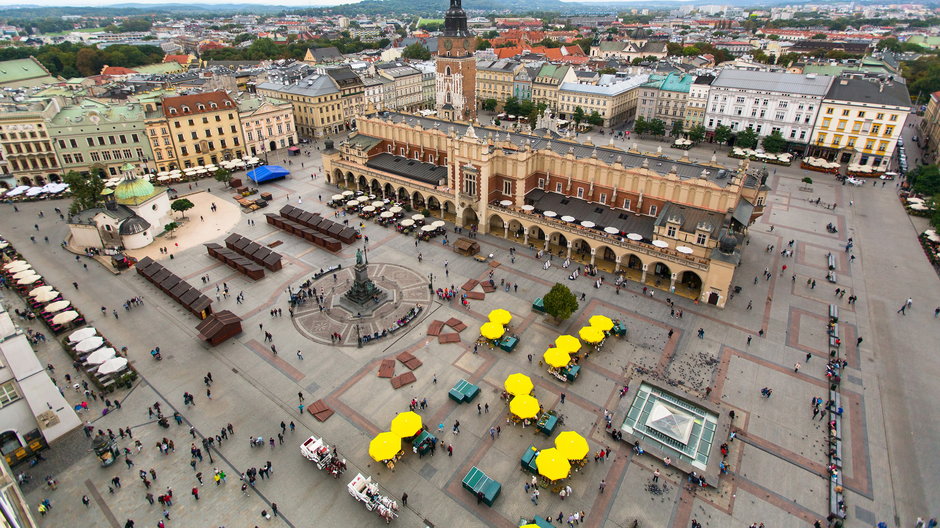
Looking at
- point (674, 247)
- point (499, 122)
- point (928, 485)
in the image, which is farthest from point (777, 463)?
point (499, 122)

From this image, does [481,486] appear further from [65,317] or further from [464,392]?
[65,317]

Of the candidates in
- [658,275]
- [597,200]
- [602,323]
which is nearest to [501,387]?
[602,323]

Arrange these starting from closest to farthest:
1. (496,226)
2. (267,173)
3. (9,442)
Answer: (9,442) → (496,226) → (267,173)

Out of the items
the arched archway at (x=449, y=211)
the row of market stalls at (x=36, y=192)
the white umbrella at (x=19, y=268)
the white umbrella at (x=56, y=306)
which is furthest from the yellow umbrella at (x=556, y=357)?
the row of market stalls at (x=36, y=192)

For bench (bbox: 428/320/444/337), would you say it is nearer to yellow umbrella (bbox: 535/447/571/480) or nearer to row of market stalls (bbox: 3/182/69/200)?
yellow umbrella (bbox: 535/447/571/480)

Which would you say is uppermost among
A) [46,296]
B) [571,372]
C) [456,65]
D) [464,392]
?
[456,65]

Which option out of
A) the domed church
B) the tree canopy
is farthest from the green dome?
Result: the tree canopy
